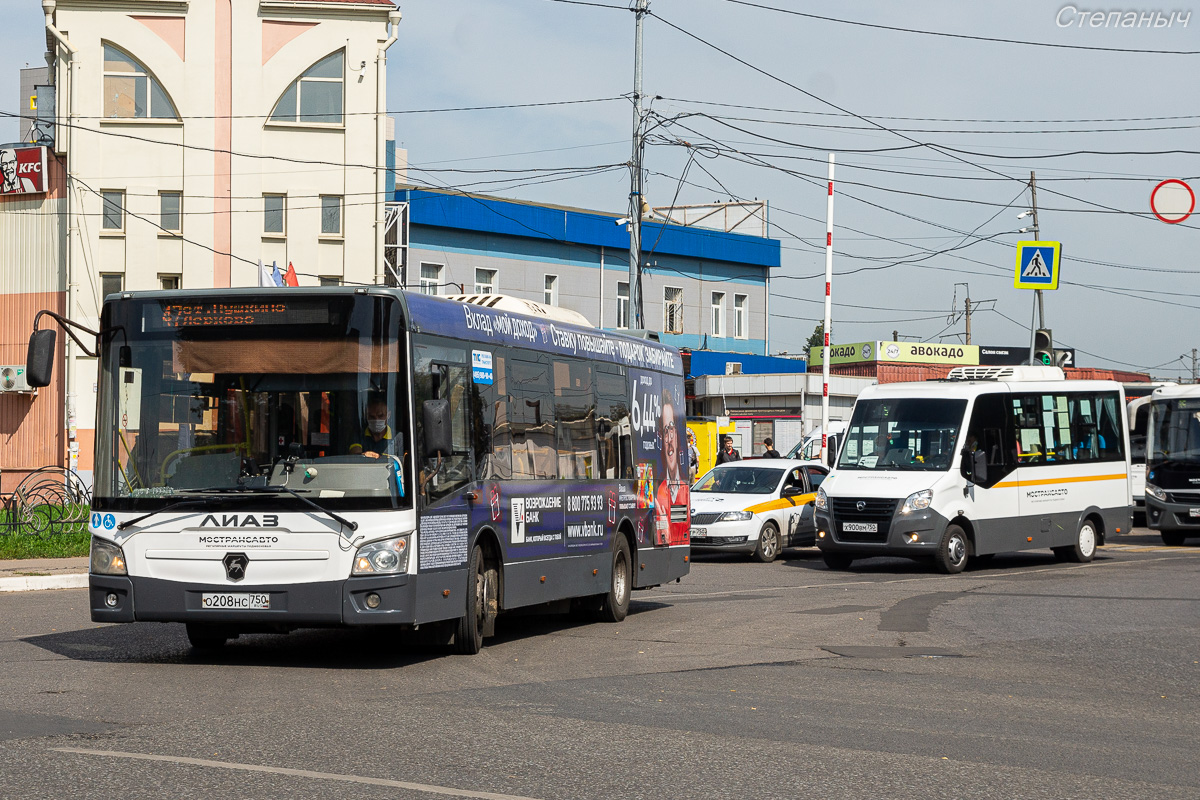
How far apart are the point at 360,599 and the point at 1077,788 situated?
209 inches

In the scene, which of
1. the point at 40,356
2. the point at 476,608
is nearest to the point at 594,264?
the point at 476,608

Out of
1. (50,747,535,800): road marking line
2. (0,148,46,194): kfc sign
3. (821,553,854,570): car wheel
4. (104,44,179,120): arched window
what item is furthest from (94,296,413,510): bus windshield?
(0,148,46,194): kfc sign

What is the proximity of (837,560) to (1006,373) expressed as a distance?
3.98 metres

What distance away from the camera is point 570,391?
45.0 feet

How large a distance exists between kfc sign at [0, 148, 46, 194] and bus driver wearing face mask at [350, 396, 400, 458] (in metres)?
30.7

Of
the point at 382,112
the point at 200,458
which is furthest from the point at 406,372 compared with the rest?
the point at 382,112

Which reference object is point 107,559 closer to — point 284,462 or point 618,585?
point 284,462

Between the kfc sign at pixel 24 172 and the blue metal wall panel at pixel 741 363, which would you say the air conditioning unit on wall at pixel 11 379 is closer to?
the kfc sign at pixel 24 172

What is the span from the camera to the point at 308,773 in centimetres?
677

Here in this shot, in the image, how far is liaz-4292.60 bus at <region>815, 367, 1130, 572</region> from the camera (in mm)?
21047

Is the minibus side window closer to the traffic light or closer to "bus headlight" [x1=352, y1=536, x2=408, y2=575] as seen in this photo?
the traffic light

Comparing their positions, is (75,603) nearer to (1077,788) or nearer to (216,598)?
(216,598)

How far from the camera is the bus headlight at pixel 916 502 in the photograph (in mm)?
20875

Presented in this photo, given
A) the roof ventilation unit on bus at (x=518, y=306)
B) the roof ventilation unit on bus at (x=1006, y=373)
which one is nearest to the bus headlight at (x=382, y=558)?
the roof ventilation unit on bus at (x=518, y=306)
